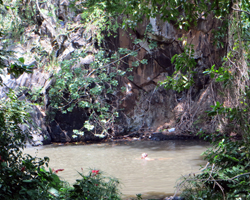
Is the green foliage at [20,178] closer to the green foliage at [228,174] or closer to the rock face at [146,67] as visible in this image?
the green foliage at [228,174]

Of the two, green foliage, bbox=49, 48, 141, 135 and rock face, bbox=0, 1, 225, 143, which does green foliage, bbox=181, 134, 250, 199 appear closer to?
green foliage, bbox=49, 48, 141, 135

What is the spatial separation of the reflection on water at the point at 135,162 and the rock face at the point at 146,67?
1.64 m

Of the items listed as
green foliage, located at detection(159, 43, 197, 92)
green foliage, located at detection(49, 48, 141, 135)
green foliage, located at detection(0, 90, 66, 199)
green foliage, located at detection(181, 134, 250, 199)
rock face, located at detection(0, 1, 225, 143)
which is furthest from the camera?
rock face, located at detection(0, 1, 225, 143)

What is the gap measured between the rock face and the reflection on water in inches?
64.6

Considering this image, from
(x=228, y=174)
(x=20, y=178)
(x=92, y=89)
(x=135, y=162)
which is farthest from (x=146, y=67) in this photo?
(x=20, y=178)

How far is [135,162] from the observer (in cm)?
779

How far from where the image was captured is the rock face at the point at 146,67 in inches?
468

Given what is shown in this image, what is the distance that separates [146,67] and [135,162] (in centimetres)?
627

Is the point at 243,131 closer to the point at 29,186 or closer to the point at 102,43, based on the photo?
the point at 29,186

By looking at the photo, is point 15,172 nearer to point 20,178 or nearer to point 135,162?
point 20,178

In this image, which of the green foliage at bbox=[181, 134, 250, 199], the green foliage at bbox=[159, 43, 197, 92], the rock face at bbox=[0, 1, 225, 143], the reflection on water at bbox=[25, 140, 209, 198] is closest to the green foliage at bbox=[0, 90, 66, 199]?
the reflection on water at bbox=[25, 140, 209, 198]

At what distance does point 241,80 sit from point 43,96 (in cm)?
932

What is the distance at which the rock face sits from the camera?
39.0 feet

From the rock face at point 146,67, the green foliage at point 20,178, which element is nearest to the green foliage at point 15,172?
the green foliage at point 20,178
